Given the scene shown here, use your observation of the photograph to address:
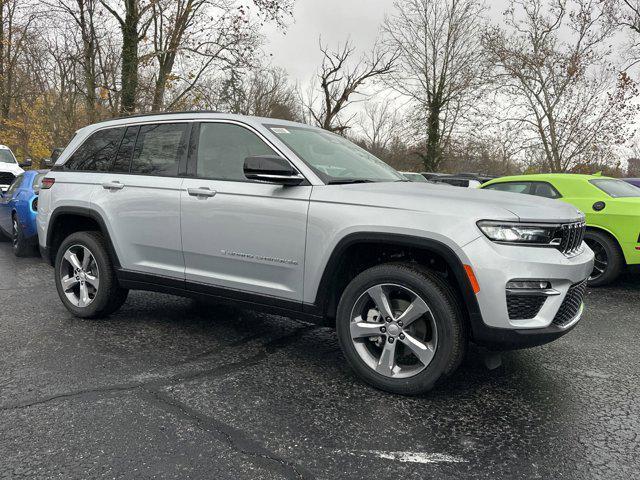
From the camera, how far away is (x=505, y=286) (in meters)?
2.77

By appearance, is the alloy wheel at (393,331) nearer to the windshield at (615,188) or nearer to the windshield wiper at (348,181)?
the windshield wiper at (348,181)

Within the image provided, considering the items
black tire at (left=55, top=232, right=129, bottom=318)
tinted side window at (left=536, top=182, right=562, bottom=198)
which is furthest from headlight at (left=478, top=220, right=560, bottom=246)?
tinted side window at (left=536, top=182, right=562, bottom=198)

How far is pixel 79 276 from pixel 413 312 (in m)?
3.25

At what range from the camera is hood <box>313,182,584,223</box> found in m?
2.86

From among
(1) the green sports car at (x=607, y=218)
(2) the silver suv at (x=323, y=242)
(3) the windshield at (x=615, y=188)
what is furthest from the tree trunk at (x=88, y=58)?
(3) the windshield at (x=615, y=188)

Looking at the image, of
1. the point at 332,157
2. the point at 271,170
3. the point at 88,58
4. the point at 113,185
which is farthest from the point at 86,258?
the point at 88,58

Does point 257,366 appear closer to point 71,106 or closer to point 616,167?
point 616,167

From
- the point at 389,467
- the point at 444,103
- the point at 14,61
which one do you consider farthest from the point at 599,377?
the point at 14,61

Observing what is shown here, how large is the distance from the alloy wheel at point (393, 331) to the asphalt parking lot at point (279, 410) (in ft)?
0.71

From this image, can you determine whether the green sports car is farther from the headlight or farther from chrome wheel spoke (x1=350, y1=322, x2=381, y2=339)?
chrome wheel spoke (x1=350, y1=322, x2=381, y2=339)

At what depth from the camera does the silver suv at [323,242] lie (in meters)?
2.85

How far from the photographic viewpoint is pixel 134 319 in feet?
15.6

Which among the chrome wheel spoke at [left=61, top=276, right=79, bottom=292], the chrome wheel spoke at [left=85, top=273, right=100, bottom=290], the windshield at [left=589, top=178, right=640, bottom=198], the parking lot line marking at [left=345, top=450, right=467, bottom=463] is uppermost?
the windshield at [left=589, top=178, right=640, bottom=198]

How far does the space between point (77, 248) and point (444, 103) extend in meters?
29.0
